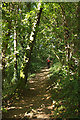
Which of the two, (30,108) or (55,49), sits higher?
(55,49)

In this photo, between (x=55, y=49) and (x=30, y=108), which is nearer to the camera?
(x=30, y=108)

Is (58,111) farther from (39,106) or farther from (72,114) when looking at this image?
(39,106)

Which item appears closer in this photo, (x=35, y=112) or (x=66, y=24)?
(x=35, y=112)

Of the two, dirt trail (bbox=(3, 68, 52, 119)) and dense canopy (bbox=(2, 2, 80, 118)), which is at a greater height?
dense canopy (bbox=(2, 2, 80, 118))

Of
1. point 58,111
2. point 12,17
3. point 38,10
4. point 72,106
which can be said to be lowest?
point 58,111

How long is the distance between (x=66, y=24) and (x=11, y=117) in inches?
223

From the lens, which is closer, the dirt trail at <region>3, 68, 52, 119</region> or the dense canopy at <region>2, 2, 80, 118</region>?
the dense canopy at <region>2, 2, 80, 118</region>

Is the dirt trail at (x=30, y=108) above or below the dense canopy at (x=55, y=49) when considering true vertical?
below

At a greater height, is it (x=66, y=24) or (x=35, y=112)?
(x=66, y=24)

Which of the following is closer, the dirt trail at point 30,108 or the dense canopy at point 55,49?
the dense canopy at point 55,49

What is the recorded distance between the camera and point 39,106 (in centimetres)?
546

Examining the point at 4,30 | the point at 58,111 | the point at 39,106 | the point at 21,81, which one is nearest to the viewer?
the point at 58,111

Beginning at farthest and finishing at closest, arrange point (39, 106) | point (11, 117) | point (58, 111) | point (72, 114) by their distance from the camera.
Result: point (39, 106), point (11, 117), point (58, 111), point (72, 114)

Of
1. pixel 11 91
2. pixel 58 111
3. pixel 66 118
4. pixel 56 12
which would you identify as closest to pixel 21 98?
pixel 11 91
